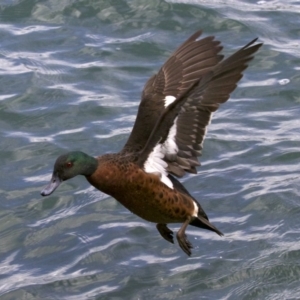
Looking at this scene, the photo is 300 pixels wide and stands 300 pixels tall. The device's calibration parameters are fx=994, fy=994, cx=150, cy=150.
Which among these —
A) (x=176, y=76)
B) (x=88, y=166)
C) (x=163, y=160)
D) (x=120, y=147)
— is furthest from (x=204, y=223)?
(x=120, y=147)

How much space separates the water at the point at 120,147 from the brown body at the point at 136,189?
0.94 m

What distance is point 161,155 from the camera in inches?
259

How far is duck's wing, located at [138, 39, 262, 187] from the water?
116 cm

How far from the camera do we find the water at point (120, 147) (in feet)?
24.6

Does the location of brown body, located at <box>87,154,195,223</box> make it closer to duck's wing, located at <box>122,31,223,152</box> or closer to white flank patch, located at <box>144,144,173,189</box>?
white flank patch, located at <box>144,144,173,189</box>

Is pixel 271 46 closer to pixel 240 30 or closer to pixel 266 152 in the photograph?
pixel 240 30

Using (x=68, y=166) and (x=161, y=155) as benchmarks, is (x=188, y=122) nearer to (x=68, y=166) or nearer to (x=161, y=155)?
(x=161, y=155)

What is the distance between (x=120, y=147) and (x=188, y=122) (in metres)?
2.58

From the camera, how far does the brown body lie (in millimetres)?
6441

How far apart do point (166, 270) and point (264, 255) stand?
2.59 feet

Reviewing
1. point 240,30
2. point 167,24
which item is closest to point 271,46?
point 240,30

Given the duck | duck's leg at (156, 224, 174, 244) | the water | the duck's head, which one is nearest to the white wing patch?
the duck

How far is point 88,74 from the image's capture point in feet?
33.1

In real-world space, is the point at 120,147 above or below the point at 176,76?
below
